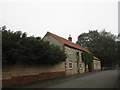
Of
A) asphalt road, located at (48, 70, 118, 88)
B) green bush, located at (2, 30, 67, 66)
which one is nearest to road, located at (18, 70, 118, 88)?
asphalt road, located at (48, 70, 118, 88)

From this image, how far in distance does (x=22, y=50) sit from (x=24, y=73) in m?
2.96

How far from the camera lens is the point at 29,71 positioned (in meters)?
14.4

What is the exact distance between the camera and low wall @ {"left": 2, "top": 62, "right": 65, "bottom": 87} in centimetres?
1156

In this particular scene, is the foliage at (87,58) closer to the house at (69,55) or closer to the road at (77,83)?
the house at (69,55)

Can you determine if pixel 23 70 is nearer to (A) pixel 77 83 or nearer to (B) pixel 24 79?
(B) pixel 24 79

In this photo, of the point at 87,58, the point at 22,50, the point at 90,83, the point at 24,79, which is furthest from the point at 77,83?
the point at 87,58

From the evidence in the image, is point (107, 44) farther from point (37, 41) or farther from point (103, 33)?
point (37, 41)

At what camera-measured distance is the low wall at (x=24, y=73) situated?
11564 mm

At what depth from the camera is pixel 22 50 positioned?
1211 centimetres

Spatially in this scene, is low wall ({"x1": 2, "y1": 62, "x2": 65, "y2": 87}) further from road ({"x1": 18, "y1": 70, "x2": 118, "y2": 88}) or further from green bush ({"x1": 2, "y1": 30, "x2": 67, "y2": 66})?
road ({"x1": 18, "y1": 70, "x2": 118, "y2": 88})

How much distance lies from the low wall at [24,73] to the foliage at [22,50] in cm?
58

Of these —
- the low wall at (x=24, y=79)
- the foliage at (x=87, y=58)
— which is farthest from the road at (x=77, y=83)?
the foliage at (x=87, y=58)

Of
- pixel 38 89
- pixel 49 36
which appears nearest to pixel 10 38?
pixel 38 89

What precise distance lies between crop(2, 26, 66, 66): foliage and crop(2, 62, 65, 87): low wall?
1.92ft
